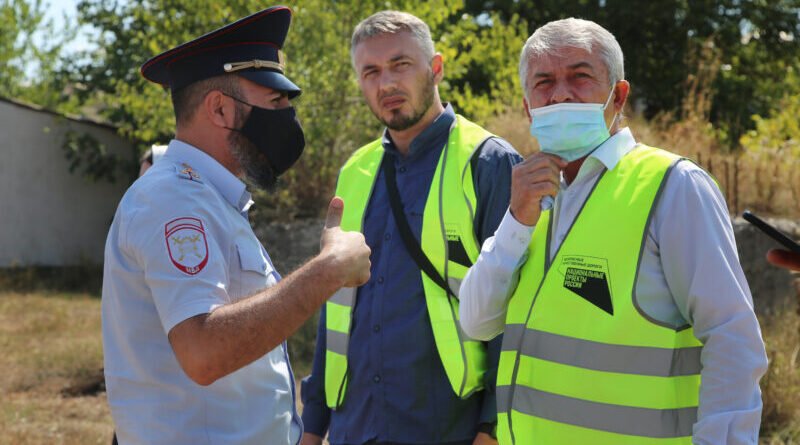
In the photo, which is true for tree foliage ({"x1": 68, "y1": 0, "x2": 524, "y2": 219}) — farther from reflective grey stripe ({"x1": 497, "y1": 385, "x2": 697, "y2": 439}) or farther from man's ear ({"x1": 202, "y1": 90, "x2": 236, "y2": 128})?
reflective grey stripe ({"x1": 497, "y1": 385, "x2": 697, "y2": 439})

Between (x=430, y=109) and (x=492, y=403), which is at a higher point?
(x=430, y=109)

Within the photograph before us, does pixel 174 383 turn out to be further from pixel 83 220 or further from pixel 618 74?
pixel 83 220

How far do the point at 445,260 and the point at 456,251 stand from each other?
51 millimetres

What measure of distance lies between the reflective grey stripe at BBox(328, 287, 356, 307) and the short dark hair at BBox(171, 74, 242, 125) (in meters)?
1.06

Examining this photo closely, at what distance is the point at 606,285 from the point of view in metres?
2.46

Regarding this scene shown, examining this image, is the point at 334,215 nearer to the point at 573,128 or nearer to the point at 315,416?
the point at 573,128

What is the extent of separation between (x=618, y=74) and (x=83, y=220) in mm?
16462

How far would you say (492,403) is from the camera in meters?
3.31

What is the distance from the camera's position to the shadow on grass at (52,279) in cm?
1485

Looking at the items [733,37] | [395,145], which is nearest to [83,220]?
[733,37]

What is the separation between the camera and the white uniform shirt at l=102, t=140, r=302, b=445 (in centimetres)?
232

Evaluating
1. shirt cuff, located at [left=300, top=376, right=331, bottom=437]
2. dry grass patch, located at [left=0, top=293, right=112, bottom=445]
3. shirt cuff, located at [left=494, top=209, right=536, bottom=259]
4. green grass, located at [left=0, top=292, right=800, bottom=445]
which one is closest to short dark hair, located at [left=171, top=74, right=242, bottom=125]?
shirt cuff, located at [left=494, top=209, right=536, bottom=259]

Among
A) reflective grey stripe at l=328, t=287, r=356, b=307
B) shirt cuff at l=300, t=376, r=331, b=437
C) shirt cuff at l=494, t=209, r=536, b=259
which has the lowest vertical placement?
shirt cuff at l=300, t=376, r=331, b=437

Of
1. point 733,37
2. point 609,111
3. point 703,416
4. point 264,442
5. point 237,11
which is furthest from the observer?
point 733,37
